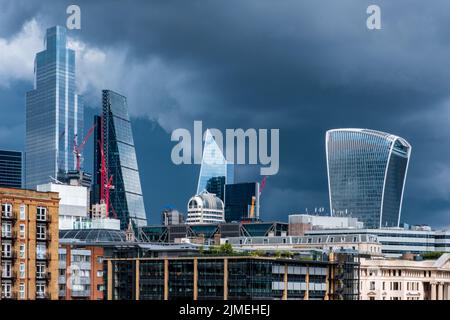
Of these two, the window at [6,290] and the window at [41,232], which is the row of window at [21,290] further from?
the window at [41,232]

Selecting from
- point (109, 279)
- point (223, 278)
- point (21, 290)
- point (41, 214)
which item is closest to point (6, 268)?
point (21, 290)

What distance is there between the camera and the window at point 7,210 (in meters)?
96.9

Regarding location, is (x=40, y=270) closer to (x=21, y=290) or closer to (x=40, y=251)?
(x=40, y=251)

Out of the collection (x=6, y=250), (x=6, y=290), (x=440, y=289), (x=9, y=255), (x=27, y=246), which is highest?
(x=27, y=246)

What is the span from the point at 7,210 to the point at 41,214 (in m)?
3.45

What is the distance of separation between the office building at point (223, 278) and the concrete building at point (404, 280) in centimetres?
1991

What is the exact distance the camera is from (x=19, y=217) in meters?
97.6

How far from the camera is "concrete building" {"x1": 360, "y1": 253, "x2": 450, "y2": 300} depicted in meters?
158

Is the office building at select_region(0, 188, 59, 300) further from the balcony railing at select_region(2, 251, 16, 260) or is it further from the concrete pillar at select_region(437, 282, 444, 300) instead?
the concrete pillar at select_region(437, 282, 444, 300)

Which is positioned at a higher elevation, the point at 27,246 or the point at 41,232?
the point at 41,232

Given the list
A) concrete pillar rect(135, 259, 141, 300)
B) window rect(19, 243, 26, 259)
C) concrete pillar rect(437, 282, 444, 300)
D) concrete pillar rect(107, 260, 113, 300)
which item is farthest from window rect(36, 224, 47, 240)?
concrete pillar rect(437, 282, 444, 300)

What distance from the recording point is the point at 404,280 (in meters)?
162
